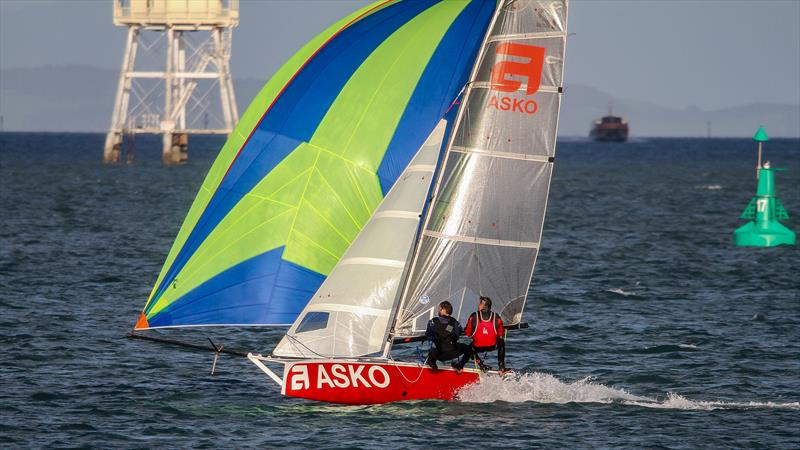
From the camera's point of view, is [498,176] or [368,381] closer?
[368,381]

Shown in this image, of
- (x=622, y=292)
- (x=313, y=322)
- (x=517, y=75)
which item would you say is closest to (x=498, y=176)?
(x=517, y=75)

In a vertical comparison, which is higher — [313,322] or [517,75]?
[517,75]

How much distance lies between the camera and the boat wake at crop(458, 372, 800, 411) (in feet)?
73.6

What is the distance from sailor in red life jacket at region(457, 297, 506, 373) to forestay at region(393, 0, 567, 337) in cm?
47

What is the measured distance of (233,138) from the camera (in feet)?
72.3

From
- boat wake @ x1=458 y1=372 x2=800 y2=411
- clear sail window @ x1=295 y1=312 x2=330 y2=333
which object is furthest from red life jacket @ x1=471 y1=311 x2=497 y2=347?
clear sail window @ x1=295 y1=312 x2=330 y2=333

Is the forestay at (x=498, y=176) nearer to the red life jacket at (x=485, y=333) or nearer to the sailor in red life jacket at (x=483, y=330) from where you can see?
the sailor in red life jacket at (x=483, y=330)

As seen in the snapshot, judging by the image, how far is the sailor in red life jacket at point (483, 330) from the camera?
21828 millimetres

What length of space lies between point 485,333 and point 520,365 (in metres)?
5.75

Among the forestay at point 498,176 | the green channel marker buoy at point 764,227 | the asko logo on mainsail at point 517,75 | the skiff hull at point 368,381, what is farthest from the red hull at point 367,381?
the green channel marker buoy at point 764,227

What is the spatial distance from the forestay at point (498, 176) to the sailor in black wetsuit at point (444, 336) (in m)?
0.49

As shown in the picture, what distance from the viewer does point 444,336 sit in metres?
21.7

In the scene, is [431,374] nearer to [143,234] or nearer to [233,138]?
[233,138]

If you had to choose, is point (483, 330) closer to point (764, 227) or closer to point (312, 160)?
point (312, 160)
